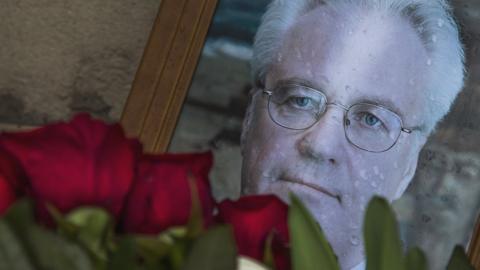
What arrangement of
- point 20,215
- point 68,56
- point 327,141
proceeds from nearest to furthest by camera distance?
point 20,215
point 327,141
point 68,56

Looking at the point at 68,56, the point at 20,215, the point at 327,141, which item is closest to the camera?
the point at 20,215

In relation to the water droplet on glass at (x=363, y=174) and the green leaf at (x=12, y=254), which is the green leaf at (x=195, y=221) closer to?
the green leaf at (x=12, y=254)

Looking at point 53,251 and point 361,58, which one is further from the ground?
point 361,58

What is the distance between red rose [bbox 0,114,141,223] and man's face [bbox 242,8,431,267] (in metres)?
0.41

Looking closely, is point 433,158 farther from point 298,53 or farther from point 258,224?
point 258,224

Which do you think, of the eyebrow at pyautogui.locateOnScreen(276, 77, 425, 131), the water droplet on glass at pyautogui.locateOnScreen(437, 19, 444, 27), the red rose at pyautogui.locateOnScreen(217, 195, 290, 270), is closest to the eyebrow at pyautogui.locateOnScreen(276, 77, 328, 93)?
the eyebrow at pyautogui.locateOnScreen(276, 77, 425, 131)

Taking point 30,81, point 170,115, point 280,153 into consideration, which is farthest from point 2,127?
point 280,153

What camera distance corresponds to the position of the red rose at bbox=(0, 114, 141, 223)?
0.88 ft

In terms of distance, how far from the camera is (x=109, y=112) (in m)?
0.85

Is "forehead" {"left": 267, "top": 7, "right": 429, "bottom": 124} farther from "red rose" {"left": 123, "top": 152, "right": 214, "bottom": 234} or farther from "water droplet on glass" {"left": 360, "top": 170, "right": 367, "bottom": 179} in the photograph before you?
"red rose" {"left": 123, "top": 152, "right": 214, "bottom": 234}

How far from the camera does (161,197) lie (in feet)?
0.91

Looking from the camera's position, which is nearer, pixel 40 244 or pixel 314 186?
pixel 40 244

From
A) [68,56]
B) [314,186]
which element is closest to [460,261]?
[314,186]

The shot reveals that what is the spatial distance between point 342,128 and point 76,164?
1.44ft
